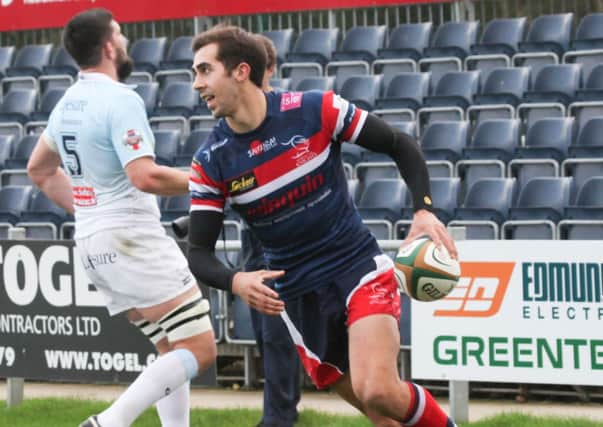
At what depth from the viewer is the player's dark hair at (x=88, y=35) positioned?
255 inches

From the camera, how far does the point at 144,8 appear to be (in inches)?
713

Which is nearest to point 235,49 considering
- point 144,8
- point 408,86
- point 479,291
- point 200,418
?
point 479,291

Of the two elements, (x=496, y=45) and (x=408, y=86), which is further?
(x=496, y=45)

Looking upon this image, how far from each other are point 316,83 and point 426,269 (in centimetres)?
926

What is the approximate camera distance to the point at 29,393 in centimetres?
1023

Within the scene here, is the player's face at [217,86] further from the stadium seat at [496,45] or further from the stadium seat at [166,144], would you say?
the stadium seat at [496,45]

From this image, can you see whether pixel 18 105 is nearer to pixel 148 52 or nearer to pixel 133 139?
pixel 148 52

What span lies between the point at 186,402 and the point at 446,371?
7.77ft

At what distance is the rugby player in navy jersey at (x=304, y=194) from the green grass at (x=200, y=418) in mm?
2426

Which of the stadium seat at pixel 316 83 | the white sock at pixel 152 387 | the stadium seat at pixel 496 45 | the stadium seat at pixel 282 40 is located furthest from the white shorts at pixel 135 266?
the stadium seat at pixel 282 40

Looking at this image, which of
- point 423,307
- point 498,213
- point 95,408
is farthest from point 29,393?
point 498,213

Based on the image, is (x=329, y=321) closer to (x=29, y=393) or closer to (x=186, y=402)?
(x=186, y=402)

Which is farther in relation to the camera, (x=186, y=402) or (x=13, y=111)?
(x=13, y=111)

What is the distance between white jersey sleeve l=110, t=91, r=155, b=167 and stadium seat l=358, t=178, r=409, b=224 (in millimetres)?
5680
